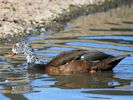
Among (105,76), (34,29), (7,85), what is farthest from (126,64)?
(34,29)

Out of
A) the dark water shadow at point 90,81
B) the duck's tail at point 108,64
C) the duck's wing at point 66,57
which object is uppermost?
the duck's wing at point 66,57

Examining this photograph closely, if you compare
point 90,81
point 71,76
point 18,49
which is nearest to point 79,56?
point 71,76

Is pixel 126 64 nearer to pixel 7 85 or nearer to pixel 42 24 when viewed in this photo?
pixel 7 85

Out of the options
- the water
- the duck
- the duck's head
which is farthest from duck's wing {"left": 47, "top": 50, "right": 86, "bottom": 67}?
the duck's head

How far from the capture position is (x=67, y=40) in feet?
51.8

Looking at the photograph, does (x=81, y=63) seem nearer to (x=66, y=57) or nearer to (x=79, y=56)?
(x=79, y=56)

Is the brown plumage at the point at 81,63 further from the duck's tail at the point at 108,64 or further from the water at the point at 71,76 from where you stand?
the water at the point at 71,76

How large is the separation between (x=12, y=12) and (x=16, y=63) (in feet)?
19.0

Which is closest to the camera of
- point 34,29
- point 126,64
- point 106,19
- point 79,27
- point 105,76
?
point 105,76

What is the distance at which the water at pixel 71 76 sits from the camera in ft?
33.0

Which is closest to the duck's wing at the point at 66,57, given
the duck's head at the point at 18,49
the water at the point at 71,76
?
the water at the point at 71,76

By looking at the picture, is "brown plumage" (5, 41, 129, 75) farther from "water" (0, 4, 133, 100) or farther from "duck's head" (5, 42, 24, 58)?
"duck's head" (5, 42, 24, 58)

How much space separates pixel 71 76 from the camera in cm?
1178

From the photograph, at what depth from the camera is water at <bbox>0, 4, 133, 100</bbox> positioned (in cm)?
1006
